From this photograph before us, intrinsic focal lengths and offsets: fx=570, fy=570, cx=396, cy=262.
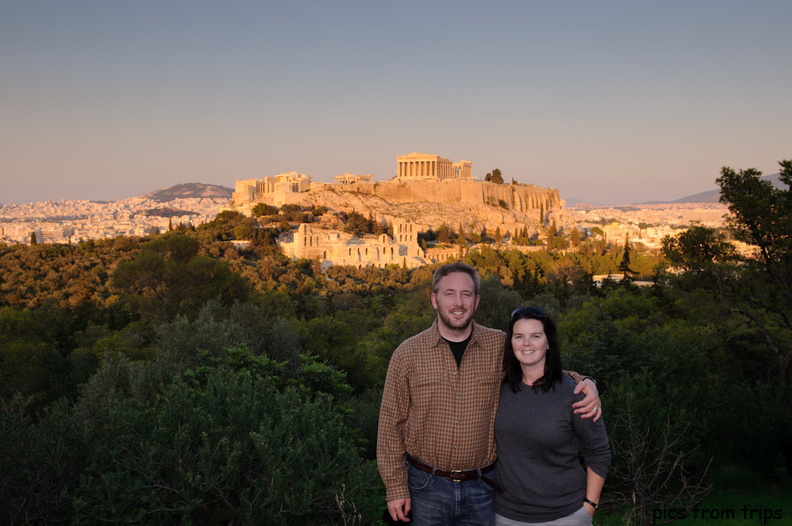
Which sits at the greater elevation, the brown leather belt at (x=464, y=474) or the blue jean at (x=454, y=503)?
the brown leather belt at (x=464, y=474)

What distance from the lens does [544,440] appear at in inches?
106

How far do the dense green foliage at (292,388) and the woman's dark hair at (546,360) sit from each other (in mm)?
1027

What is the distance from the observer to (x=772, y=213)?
32.0 feet

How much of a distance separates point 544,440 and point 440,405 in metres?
0.55

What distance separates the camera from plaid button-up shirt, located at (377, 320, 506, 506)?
2.92 m

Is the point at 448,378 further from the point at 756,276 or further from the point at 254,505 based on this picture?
the point at 756,276

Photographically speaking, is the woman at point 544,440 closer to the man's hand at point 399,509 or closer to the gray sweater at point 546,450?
the gray sweater at point 546,450

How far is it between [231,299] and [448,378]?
17375 millimetres

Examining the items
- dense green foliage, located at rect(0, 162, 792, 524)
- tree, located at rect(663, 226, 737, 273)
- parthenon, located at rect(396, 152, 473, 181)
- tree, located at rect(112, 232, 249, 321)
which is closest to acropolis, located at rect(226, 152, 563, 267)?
parthenon, located at rect(396, 152, 473, 181)

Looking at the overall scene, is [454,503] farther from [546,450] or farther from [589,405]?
[589,405]

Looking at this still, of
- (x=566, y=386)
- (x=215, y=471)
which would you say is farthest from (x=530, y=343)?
(x=215, y=471)

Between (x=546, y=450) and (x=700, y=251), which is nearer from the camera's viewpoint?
(x=546, y=450)

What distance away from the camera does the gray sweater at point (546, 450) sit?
107 inches

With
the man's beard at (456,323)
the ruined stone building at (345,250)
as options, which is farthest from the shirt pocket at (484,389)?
the ruined stone building at (345,250)
